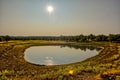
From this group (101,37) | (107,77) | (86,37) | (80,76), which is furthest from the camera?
(86,37)

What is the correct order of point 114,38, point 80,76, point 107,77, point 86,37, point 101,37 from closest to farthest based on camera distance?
point 107,77 < point 80,76 < point 114,38 < point 101,37 < point 86,37

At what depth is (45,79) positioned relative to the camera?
15.8 meters

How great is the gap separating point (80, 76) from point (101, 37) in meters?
89.0

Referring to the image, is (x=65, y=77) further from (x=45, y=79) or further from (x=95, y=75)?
(x=95, y=75)

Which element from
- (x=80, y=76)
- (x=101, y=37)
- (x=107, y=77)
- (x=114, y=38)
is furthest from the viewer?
(x=101, y=37)

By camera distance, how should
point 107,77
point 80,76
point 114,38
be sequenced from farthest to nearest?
point 114,38 → point 80,76 → point 107,77

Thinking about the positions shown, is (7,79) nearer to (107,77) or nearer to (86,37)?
(107,77)

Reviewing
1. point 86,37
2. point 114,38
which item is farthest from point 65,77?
point 86,37

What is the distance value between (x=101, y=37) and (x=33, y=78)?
3564 inches

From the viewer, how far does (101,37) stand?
103m

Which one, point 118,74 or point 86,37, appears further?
point 86,37

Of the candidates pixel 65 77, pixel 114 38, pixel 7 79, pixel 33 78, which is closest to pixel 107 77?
pixel 65 77

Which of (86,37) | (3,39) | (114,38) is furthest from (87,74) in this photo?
(86,37)

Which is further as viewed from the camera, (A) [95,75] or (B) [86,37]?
(B) [86,37]
